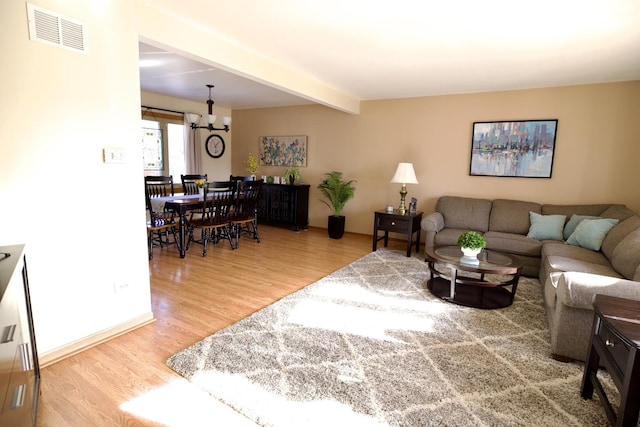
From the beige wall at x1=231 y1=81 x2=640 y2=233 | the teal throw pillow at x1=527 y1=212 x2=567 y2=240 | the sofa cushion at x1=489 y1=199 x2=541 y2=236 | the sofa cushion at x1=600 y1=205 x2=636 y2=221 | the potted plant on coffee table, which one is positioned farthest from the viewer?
the sofa cushion at x1=489 y1=199 x2=541 y2=236

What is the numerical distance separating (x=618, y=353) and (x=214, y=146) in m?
7.12

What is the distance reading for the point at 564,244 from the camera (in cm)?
366

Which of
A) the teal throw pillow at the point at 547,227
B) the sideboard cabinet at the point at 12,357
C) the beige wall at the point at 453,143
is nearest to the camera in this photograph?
the sideboard cabinet at the point at 12,357

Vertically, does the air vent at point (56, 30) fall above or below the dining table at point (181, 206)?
above

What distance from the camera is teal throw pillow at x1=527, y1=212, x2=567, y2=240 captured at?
13.1 feet

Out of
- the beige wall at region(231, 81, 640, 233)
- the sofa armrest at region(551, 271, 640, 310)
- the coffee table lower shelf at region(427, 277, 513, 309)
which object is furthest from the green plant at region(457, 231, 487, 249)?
the beige wall at region(231, 81, 640, 233)

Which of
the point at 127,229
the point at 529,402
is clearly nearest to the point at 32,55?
the point at 127,229

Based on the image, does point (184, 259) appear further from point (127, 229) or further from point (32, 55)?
point (32, 55)

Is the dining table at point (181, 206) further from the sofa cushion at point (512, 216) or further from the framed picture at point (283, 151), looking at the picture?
the sofa cushion at point (512, 216)

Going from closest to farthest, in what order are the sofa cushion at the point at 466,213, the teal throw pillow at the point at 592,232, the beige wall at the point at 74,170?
1. the beige wall at the point at 74,170
2. the teal throw pillow at the point at 592,232
3. the sofa cushion at the point at 466,213

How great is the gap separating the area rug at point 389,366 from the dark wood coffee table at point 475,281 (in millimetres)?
128

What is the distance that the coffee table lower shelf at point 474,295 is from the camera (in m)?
3.10

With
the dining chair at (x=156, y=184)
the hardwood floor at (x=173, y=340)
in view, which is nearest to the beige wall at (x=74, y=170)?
the hardwood floor at (x=173, y=340)

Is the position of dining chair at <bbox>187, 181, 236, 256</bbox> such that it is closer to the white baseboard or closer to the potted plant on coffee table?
the white baseboard
